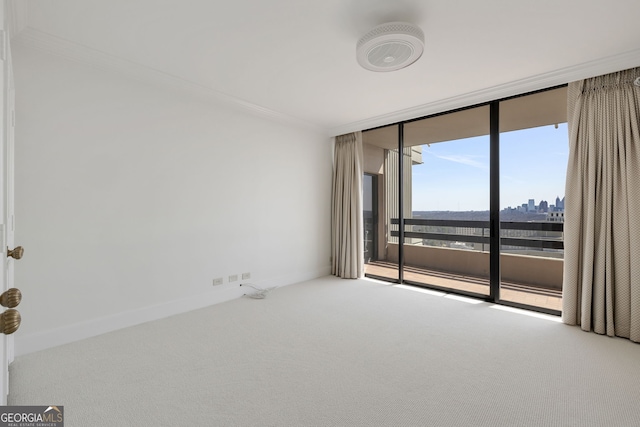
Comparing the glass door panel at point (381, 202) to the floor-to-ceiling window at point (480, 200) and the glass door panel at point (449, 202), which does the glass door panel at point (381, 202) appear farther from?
the glass door panel at point (449, 202)

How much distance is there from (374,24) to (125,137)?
2454 millimetres

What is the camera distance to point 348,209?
4.99 meters

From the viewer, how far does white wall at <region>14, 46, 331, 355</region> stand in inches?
99.1

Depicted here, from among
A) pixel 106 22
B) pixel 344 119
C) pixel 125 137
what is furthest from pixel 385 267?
pixel 106 22

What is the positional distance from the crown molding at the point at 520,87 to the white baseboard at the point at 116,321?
300cm

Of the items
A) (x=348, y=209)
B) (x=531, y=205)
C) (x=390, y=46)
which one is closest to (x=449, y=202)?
(x=531, y=205)

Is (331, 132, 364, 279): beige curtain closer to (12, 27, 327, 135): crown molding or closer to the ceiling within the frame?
the ceiling

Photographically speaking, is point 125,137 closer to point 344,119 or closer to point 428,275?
point 344,119

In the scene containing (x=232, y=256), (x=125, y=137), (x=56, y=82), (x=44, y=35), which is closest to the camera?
(x=44, y=35)

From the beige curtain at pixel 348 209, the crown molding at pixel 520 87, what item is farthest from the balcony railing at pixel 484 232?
the crown molding at pixel 520 87

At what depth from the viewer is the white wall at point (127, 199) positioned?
8.26ft

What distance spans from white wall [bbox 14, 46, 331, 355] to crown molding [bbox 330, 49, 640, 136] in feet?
5.65

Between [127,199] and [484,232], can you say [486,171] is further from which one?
[127,199]

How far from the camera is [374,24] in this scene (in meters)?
2.28
